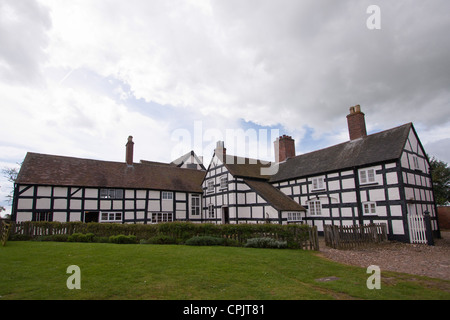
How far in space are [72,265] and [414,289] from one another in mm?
9720

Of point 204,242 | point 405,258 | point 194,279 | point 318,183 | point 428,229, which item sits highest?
point 318,183

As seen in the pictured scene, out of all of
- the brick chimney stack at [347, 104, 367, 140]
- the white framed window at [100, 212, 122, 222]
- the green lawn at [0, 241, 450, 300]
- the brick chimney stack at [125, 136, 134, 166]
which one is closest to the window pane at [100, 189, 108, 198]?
the white framed window at [100, 212, 122, 222]

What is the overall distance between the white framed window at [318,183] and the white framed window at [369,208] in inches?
146

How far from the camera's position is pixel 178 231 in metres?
15.7

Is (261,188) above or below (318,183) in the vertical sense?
below

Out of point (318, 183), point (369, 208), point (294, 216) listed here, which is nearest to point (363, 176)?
point (369, 208)

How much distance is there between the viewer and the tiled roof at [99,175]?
23.6 meters

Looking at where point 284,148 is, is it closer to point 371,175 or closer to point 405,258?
point 371,175

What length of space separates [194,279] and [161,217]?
874 inches

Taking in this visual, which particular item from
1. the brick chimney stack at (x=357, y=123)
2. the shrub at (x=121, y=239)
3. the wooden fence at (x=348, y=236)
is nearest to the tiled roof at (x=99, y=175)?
the shrub at (x=121, y=239)

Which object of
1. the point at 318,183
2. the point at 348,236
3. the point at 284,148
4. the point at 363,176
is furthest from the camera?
the point at 284,148

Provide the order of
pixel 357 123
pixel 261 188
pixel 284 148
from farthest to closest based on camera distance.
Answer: pixel 284 148, pixel 261 188, pixel 357 123

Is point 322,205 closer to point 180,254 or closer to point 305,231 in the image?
point 305,231

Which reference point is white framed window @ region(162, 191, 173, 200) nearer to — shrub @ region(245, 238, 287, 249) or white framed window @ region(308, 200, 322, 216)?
white framed window @ region(308, 200, 322, 216)
